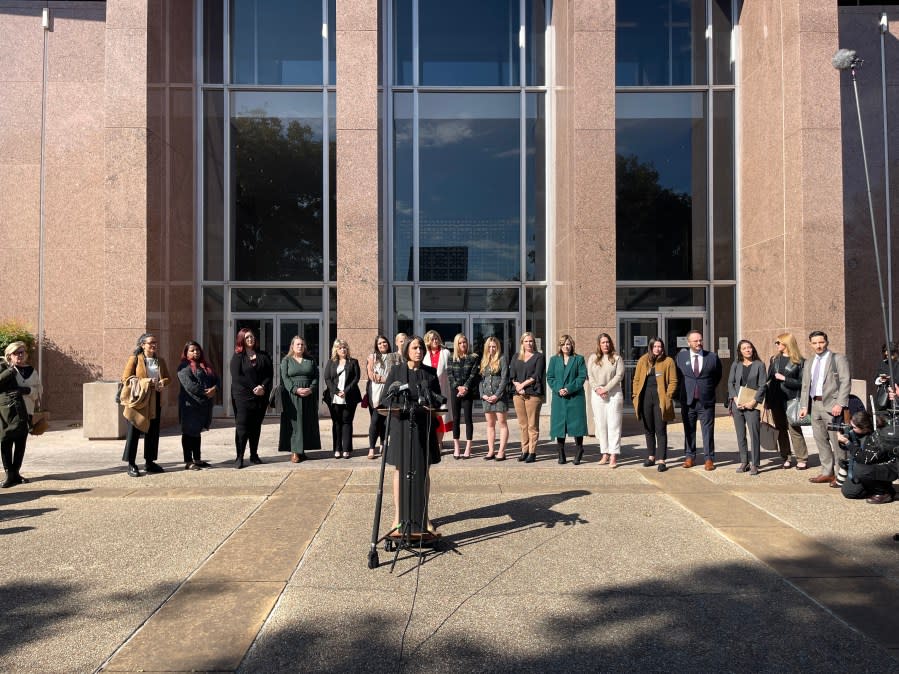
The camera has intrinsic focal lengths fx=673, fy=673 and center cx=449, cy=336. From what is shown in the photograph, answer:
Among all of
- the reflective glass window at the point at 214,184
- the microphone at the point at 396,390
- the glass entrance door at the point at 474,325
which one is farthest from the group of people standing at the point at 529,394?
the reflective glass window at the point at 214,184

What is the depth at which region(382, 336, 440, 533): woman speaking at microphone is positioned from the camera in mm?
5441

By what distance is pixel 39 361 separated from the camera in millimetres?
15195

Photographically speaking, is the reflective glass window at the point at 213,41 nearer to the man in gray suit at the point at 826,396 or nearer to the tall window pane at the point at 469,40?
the tall window pane at the point at 469,40

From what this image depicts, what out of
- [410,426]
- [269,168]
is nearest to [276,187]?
[269,168]

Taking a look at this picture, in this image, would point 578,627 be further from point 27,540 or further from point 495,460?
point 495,460

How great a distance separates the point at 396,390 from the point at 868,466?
5.21 meters

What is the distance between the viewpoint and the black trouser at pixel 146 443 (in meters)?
8.74

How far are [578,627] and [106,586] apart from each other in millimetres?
3174

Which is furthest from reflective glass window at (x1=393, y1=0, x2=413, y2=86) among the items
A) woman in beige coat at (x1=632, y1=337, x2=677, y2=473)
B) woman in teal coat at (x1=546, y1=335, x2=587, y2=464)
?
woman in beige coat at (x1=632, y1=337, x2=677, y2=473)

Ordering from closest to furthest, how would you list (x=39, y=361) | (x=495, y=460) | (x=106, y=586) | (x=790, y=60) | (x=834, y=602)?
(x=834, y=602) → (x=106, y=586) → (x=495, y=460) → (x=790, y=60) → (x=39, y=361)

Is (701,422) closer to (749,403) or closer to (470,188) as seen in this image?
(749,403)

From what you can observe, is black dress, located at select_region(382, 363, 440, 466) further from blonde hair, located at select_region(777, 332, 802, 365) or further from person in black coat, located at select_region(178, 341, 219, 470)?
blonde hair, located at select_region(777, 332, 802, 365)

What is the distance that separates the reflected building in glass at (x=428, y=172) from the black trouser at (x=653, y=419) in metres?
4.91

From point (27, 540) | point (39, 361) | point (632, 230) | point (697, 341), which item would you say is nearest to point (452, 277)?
point (632, 230)
